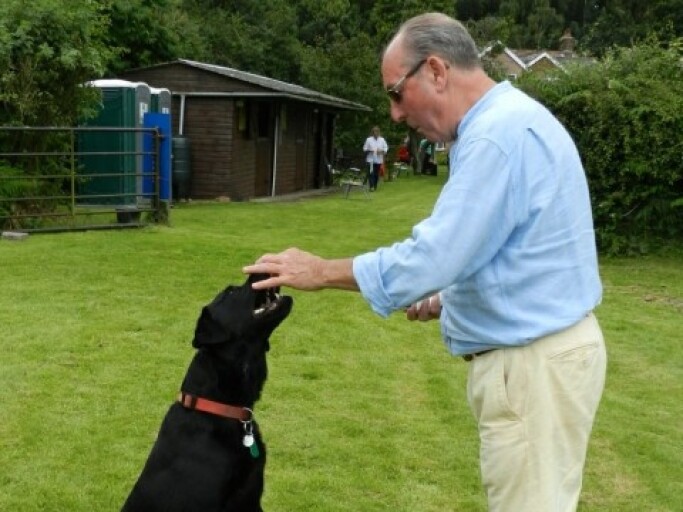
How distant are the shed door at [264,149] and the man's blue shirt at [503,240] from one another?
2017 cm

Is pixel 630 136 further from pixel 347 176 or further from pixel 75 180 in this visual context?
pixel 347 176

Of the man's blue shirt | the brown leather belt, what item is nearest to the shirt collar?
the man's blue shirt

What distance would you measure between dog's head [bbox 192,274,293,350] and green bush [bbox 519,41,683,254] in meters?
10.6

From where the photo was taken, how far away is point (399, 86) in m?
2.58

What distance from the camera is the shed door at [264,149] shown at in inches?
890

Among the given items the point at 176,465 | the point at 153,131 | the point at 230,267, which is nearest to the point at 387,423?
the point at 176,465

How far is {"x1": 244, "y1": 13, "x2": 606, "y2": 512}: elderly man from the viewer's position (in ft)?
7.96

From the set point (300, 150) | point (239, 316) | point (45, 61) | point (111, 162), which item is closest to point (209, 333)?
point (239, 316)

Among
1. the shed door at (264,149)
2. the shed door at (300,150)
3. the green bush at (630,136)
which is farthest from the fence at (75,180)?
the shed door at (300,150)

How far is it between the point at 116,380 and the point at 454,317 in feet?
14.2

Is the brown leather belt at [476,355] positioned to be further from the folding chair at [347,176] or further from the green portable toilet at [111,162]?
the folding chair at [347,176]

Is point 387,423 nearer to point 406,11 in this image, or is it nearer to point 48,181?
point 48,181

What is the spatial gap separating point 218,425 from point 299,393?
2.87 m

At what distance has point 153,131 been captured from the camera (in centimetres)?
1399
